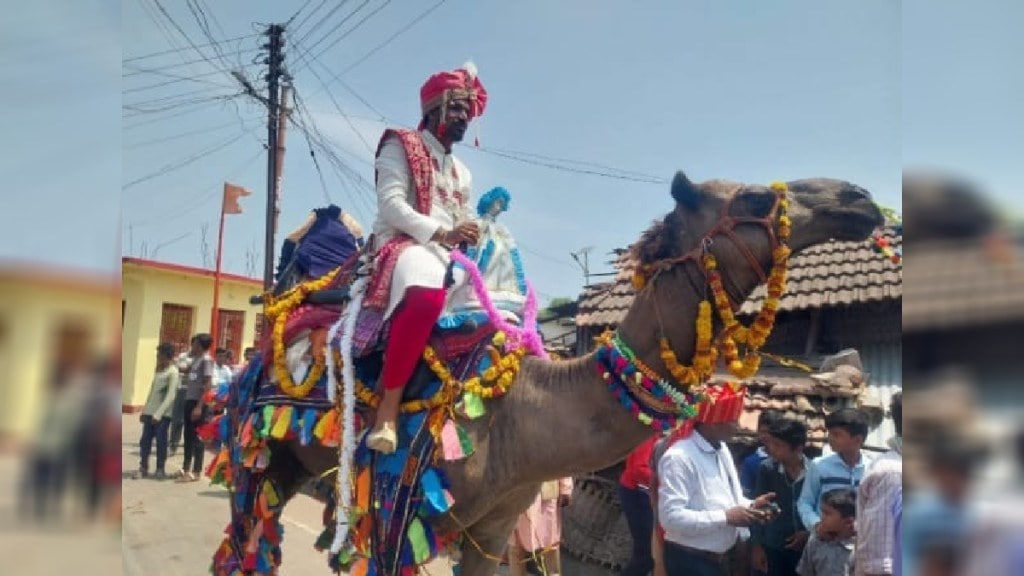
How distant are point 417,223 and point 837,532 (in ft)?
9.31

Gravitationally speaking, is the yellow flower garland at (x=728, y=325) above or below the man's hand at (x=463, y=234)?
below

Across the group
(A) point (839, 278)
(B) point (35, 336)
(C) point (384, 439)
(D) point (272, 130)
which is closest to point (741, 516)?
(C) point (384, 439)

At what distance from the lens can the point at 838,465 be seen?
4.32 m

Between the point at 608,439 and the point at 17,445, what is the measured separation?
210 cm

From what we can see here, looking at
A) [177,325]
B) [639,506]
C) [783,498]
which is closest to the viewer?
[783,498]

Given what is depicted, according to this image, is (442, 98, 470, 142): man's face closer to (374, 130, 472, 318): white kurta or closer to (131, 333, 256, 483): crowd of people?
(374, 130, 472, 318): white kurta

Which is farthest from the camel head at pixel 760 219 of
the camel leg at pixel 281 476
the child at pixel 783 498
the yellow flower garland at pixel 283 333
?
the child at pixel 783 498

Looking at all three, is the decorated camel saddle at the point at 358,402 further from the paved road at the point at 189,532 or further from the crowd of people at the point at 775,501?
the paved road at the point at 189,532

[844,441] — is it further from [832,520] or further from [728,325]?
[728,325]

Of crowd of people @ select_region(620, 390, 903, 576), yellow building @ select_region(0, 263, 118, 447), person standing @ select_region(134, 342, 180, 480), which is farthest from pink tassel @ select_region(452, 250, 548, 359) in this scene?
person standing @ select_region(134, 342, 180, 480)

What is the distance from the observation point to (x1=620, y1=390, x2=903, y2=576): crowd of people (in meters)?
3.91

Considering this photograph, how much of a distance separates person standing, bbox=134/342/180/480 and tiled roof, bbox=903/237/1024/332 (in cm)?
897

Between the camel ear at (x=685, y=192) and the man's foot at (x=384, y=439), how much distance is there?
1407 millimetres

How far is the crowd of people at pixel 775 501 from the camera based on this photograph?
391 cm
